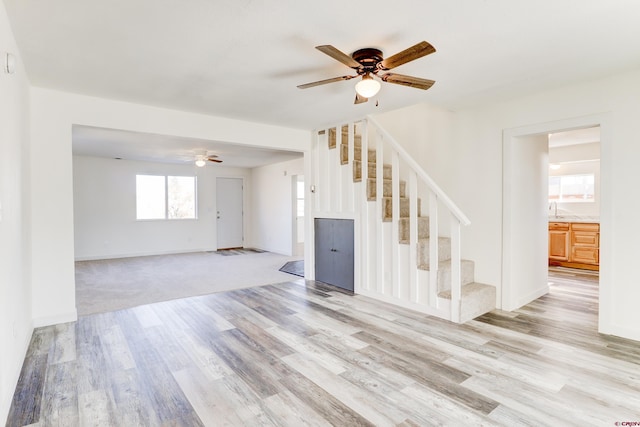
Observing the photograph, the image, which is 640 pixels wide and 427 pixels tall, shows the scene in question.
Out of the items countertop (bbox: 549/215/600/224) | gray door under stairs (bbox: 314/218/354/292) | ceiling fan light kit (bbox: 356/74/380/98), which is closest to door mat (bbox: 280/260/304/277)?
gray door under stairs (bbox: 314/218/354/292)

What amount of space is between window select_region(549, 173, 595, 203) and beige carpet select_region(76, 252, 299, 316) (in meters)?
5.82

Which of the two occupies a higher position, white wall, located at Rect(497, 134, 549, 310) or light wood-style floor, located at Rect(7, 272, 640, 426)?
white wall, located at Rect(497, 134, 549, 310)

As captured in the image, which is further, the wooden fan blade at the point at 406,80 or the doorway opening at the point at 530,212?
the doorway opening at the point at 530,212

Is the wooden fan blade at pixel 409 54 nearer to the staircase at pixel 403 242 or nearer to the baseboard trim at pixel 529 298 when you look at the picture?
the staircase at pixel 403 242

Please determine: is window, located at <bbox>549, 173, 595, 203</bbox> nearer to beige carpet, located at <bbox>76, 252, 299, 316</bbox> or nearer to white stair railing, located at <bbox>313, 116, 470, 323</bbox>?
white stair railing, located at <bbox>313, 116, 470, 323</bbox>

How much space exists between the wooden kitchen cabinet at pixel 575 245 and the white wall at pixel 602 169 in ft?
9.56

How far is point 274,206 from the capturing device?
8.74 metres

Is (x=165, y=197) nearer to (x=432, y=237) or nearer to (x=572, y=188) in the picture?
(x=432, y=237)

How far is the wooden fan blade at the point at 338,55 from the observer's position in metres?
2.04

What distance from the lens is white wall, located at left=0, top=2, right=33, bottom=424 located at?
1898 millimetres

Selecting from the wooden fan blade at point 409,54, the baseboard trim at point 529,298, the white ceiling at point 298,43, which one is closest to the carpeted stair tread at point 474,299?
the baseboard trim at point 529,298

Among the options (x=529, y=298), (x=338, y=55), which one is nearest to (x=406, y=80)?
(x=338, y=55)

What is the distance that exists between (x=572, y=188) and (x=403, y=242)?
509 cm

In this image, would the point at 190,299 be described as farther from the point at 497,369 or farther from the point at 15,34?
the point at 497,369
